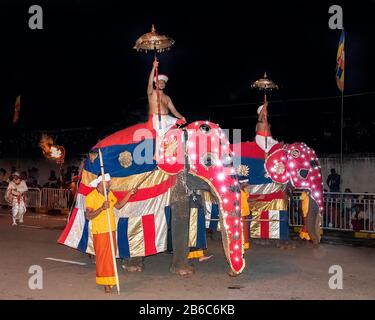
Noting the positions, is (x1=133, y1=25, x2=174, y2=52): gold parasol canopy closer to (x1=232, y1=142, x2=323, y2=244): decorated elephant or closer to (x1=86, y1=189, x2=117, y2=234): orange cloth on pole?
(x1=86, y1=189, x2=117, y2=234): orange cloth on pole

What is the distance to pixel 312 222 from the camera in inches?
424

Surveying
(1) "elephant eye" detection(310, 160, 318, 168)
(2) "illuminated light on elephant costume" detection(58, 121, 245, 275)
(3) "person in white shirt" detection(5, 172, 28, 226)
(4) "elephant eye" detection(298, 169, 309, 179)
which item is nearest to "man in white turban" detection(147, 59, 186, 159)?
(2) "illuminated light on elephant costume" detection(58, 121, 245, 275)

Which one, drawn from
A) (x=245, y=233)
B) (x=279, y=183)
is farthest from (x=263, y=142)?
(x=245, y=233)

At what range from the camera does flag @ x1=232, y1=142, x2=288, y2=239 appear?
36.2 ft

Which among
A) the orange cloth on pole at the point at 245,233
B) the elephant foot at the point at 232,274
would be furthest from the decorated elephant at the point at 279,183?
the elephant foot at the point at 232,274

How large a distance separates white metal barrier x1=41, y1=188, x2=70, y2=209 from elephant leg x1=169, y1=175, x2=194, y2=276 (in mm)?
10539

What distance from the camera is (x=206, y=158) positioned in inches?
316

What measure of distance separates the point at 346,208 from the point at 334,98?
7.51m

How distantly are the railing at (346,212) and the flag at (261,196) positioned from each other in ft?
6.78

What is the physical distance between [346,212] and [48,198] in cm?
1057

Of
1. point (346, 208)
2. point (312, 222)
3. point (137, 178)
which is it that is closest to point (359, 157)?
point (346, 208)

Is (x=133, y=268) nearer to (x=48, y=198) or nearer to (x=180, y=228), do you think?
(x=180, y=228)

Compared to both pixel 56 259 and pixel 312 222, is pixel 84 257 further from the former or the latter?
pixel 312 222

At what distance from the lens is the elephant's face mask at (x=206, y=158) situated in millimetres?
7805
